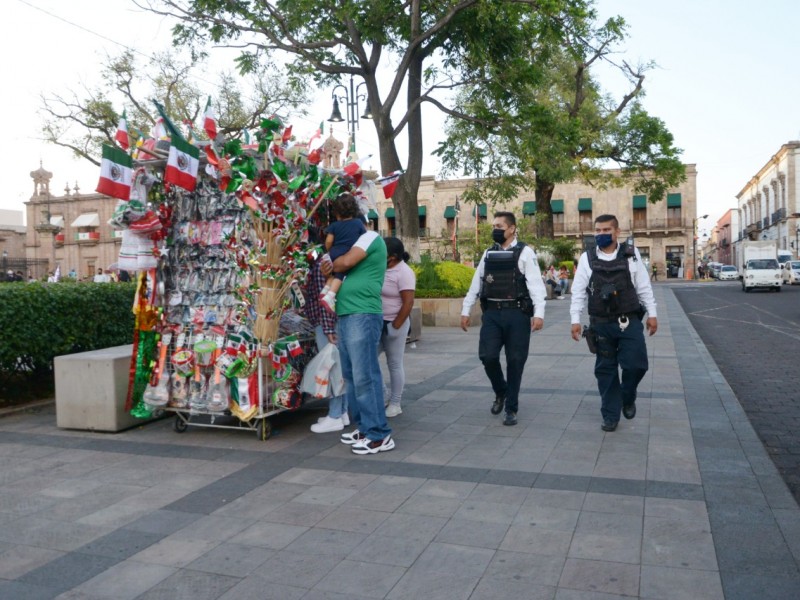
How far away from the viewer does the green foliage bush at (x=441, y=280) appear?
647 inches

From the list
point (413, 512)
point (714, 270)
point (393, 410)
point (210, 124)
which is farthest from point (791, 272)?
point (413, 512)

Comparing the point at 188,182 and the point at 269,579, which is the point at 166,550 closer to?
the point at 269,579

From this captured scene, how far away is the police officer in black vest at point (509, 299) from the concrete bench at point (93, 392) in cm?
319

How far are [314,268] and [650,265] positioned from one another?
56.8 m

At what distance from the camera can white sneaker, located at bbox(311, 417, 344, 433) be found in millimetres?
6270

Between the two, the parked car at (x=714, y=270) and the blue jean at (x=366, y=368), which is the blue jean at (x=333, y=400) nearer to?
the blue jean at (x=366, y=368)

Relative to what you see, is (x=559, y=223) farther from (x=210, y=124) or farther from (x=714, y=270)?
(x=210, y=124)

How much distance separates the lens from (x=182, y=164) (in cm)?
559

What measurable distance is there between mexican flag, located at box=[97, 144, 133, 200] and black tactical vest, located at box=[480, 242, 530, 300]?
312 centimetres

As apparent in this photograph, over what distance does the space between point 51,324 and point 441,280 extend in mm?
10184

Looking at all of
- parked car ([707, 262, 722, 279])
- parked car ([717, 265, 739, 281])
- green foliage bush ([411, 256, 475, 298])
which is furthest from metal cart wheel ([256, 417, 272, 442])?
parked car ([707, 262, 722, 279])

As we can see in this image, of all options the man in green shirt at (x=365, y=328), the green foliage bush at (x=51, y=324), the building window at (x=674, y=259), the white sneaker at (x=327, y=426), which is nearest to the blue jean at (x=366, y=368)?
the man in green shirt at (x=365, y=328)

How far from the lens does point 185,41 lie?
15.4 meters

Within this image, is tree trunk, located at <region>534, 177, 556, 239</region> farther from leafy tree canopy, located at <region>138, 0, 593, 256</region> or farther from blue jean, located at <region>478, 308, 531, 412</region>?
blue jean, located at <region>478, 308, 531, 412</region>
